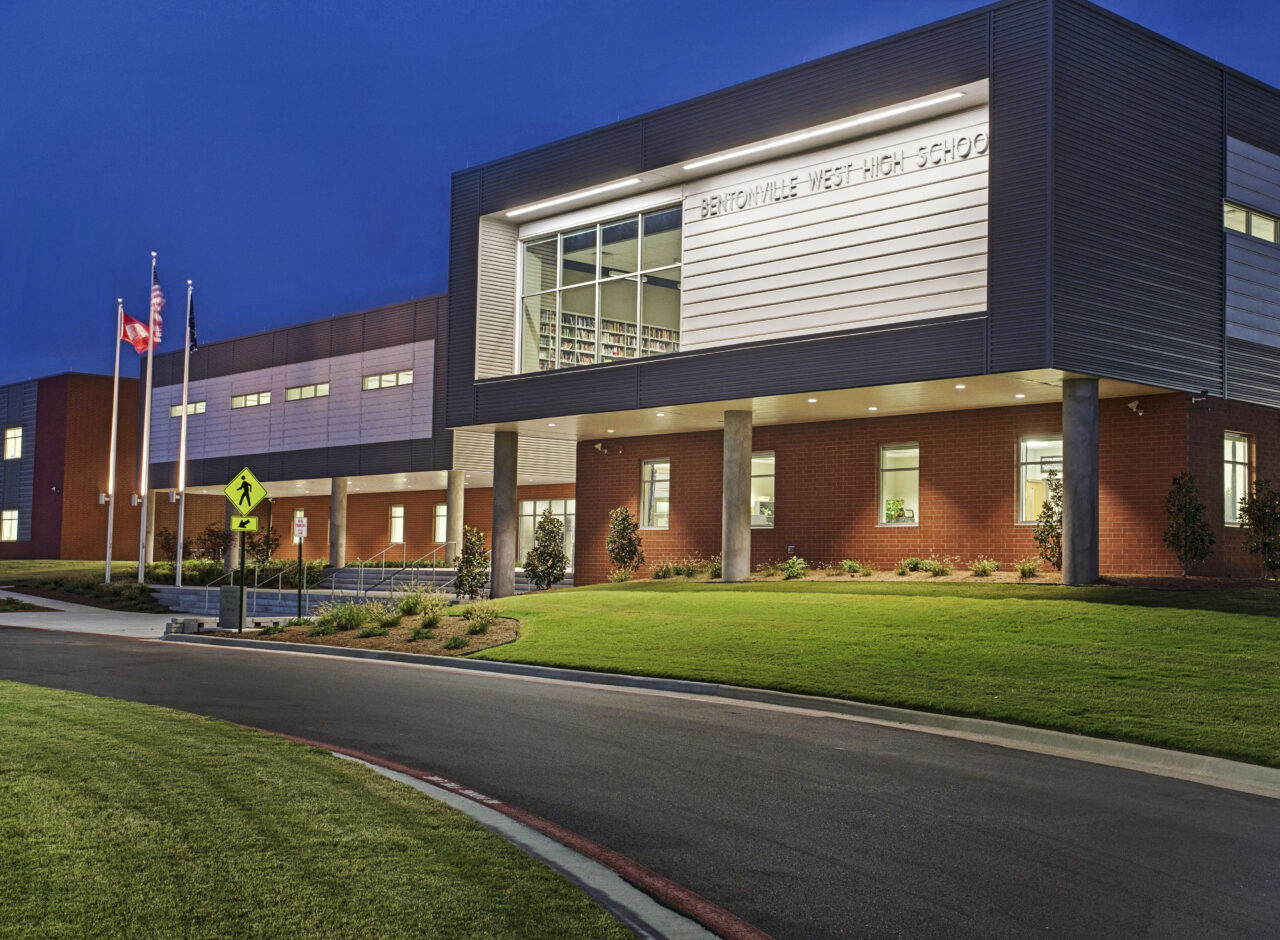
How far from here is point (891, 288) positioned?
25172mm

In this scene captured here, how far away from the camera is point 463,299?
34.3m

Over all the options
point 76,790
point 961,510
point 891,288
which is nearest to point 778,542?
point 961,510

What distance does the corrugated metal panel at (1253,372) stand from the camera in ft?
84.0

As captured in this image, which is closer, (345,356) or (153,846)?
(153,846)

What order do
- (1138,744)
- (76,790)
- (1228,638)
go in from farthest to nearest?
1. (1228,638)
2. (1138,744)
3. (76,790)

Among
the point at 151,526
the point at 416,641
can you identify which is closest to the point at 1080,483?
the point at 416,641

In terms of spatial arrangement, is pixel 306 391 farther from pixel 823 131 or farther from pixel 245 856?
pixel 245 856

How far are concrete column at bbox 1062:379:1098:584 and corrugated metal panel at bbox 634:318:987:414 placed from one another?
2022mm

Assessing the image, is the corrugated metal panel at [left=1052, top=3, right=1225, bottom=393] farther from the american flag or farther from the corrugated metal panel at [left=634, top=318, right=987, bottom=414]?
the american flag

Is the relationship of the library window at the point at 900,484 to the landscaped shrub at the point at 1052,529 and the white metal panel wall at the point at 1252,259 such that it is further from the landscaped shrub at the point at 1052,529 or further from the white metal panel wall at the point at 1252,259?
the white metal panel wall at the point at 1252,259

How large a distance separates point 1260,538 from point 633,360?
14.5 metres

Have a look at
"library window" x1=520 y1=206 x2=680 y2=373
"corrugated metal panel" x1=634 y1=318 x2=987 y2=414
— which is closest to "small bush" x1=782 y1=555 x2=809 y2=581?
"corrugated metal panel" x1=634 y1=318 x2=987 y2=414

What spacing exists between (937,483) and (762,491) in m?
5.49

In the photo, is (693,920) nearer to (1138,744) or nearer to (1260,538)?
(1138,744)
